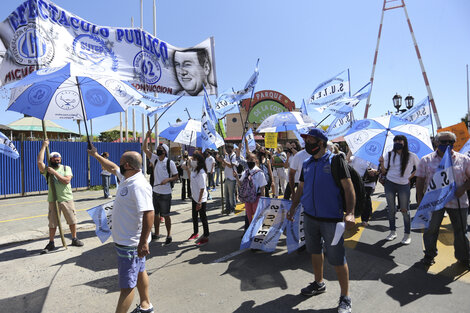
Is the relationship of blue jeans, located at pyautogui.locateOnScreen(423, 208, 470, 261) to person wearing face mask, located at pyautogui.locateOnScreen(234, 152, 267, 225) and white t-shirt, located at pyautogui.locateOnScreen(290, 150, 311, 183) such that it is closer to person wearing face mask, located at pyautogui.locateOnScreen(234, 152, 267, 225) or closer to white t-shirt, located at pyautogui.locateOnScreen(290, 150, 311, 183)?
white t-shirt, located at pyautogui.locateOnScreen(290, 150, 311, 183)

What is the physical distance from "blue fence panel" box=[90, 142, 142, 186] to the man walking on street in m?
13.1

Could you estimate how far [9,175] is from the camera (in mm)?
11898

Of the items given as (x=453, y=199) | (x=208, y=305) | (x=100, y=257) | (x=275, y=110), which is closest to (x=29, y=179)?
(x=100, y=257)

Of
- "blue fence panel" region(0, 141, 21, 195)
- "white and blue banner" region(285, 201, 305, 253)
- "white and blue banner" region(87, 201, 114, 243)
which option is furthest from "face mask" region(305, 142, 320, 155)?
"blue fence panel" region(0, 141, 21, 195)

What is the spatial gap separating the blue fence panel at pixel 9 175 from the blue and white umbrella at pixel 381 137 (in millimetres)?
13277

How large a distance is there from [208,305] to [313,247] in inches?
54.4

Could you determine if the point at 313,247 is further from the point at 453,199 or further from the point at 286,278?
the point at 453,199

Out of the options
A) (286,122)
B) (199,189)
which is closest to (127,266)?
(199,189)

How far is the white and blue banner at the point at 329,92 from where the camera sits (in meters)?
7.78

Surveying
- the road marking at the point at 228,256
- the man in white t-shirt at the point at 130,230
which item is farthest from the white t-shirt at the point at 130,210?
the road marking at the point at 228,256

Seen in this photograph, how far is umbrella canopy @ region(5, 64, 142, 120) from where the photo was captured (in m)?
4.45

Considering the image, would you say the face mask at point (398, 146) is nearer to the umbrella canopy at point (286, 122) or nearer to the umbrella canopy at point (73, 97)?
the umbrella canopy at point (286, 122)

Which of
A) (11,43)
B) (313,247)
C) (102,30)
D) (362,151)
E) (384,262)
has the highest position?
(102,30)

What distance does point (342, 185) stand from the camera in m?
3.01
